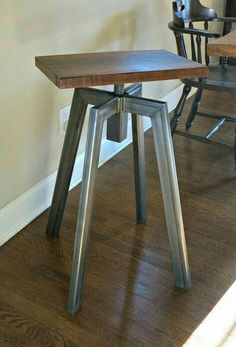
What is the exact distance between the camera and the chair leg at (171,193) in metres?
1.28

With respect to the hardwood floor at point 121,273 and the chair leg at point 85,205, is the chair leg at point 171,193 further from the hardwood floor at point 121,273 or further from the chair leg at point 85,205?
the chair leg at point 85,205

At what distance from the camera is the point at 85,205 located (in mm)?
1254

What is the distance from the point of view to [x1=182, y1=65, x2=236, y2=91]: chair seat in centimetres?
205

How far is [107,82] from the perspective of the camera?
44.3 inches

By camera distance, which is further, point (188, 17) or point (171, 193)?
point (188, 17)

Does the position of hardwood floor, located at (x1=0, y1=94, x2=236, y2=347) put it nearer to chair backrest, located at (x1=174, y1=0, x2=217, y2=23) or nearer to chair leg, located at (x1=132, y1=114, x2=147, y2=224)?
chair leg, located at (x1=132, y1=114, x2=147, y2=224)

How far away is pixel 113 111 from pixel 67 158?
0.31m

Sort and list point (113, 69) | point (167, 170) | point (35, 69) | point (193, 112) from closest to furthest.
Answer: point (113, 69) → point (167, 170) → point (35, 69) → point (193, 112)

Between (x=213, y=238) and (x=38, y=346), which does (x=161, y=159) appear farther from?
(x=38, y=346)

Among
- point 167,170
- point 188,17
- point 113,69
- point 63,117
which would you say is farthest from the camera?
point 188,17

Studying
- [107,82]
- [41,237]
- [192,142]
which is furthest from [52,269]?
[192,142]

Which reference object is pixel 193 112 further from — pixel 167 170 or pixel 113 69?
pixel 113 69

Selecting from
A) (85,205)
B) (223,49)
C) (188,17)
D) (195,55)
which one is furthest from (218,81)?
(85,205)

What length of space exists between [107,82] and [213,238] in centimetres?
88
